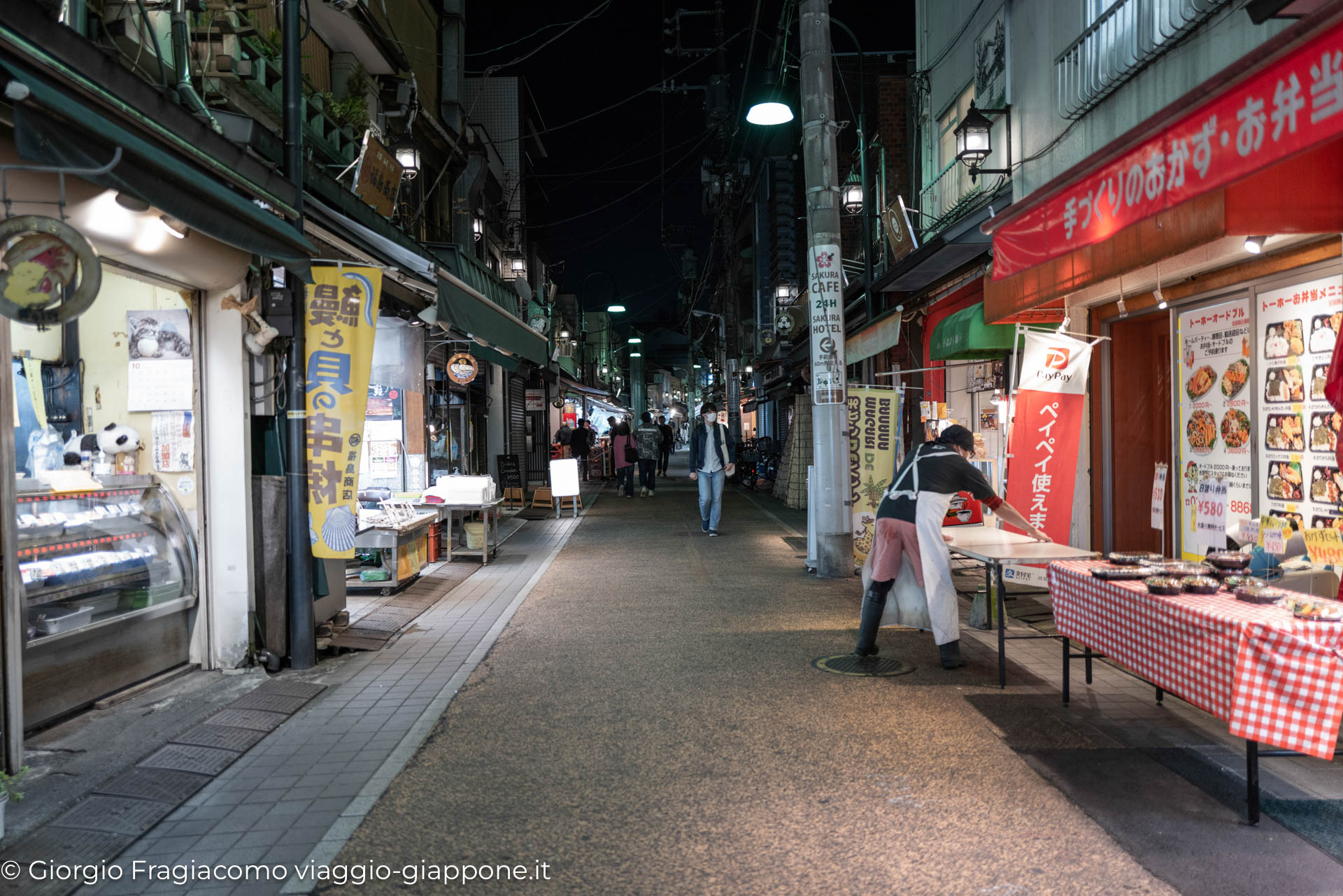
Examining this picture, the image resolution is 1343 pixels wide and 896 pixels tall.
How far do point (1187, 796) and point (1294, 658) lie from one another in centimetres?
109

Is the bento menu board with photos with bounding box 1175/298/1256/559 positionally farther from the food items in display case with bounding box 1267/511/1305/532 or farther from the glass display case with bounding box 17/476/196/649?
the glass display case with bounding box 17/476/196/649

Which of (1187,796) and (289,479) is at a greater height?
(289,479)

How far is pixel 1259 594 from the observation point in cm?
447

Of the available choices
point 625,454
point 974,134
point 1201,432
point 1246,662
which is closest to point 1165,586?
point 1246,662

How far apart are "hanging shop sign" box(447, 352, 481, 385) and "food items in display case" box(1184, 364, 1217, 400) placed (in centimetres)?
1062

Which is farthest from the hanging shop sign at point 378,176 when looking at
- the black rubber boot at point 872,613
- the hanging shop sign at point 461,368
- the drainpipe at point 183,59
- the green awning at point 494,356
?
the black rubber boot at point 872,613

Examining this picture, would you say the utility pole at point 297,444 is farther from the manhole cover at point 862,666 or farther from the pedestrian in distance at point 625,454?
the pedestrian in distance at point 625,454

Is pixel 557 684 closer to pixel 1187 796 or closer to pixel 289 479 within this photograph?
pixel 289 479

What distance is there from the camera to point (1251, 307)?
763 cm

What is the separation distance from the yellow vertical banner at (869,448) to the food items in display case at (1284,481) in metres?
4.53

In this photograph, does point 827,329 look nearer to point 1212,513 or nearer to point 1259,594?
point 1212,513

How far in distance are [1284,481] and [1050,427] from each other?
1868 millimetres

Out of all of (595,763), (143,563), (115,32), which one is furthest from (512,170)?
(595,763)

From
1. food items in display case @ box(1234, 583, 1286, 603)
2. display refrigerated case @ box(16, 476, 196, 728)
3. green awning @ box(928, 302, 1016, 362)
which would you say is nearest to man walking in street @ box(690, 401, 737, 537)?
green awning @ box(928, 302, 1016, 362)
